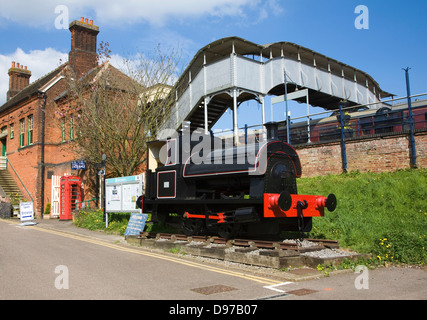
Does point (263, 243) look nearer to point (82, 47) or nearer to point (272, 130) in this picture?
point (272, 130)

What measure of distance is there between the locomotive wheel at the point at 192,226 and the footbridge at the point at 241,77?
844cm

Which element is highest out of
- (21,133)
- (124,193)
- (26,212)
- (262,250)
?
(21,133)

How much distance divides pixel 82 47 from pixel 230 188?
18.6 m

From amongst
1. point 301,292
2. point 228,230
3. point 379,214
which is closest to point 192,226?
point 228,230

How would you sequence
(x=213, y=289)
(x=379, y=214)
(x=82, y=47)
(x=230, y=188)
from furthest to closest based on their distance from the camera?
(x=82, y=47) < (x=379, y=214) < (x=230, y=188) < (x=213, y=289)

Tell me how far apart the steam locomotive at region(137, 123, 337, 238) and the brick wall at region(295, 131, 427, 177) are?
4.76 meters

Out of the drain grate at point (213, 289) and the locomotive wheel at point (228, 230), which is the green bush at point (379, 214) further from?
the drain grate at point (213, 289)

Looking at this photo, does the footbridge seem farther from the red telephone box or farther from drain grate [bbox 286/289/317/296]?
drain grate [bbox 286/289/317/296]

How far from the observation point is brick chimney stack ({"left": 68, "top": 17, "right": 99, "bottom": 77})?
78.3ft

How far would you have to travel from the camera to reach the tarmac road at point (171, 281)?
17.6ft

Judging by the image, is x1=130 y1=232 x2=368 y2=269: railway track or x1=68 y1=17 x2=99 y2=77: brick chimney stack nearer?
x1=130 y1=232 x2=368 y2=269: railway track

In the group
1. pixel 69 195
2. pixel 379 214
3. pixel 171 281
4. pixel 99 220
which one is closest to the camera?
pixel 171 281

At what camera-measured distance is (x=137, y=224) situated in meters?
12.3

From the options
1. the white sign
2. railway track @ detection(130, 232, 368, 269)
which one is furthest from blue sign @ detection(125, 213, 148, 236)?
the white sign
